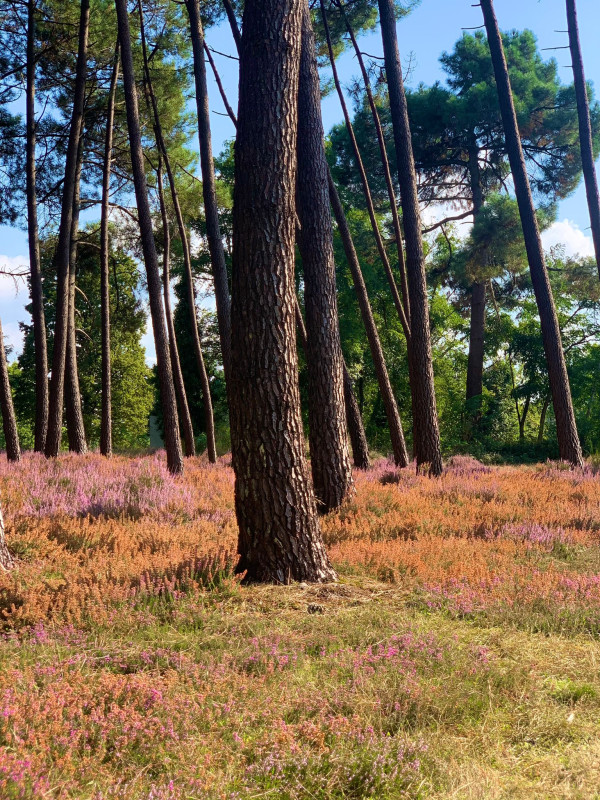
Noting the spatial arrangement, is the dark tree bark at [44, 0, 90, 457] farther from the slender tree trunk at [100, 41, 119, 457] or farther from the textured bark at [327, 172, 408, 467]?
the textured bark at [327, 172, 408, 467]

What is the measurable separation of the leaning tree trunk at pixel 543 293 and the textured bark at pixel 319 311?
5751 millimetres

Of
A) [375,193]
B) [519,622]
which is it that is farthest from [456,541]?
[375,193]

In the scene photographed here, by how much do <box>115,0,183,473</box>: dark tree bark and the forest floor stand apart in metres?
5.36

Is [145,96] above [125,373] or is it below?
above

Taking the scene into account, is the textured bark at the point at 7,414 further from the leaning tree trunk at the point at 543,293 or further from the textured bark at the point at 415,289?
the leaning tree trunk at the point at 543,293

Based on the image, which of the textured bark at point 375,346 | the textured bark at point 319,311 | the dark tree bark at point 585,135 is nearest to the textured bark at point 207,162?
the textured bark at point 375,346

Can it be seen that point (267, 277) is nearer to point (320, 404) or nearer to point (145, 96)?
point (320, 404)

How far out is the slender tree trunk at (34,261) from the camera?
49.6ft

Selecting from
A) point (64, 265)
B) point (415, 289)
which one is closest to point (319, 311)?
point (415, 289)

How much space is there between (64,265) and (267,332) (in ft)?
37.0

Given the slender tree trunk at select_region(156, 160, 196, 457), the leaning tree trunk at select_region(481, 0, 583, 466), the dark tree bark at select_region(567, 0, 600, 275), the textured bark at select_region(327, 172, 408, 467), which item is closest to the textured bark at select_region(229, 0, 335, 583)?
the textured bark at select_region(327, 172, 408, 467)

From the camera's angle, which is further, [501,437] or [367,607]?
[501,437]

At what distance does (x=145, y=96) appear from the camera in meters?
16.6

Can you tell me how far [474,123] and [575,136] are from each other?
395 cm
